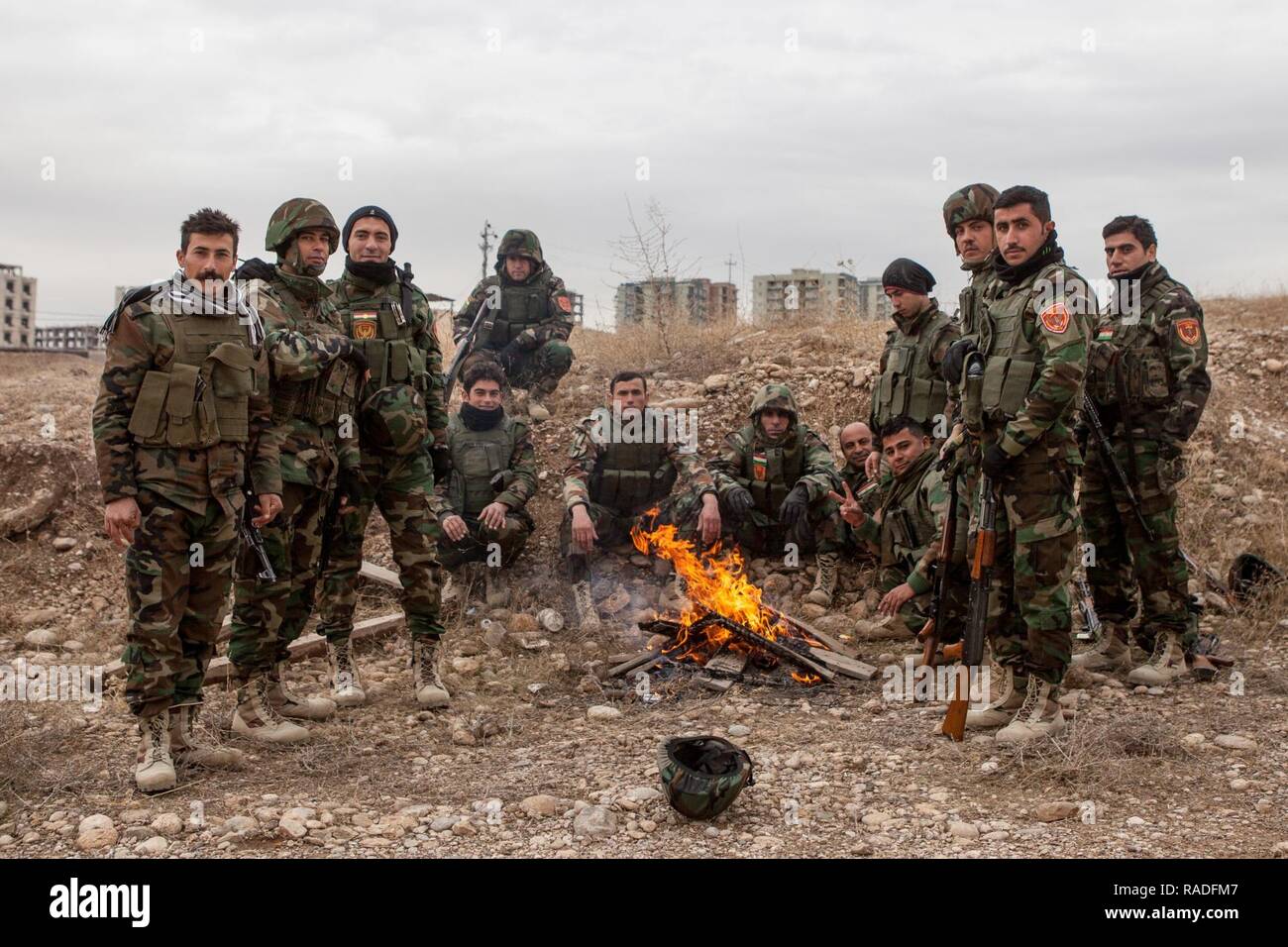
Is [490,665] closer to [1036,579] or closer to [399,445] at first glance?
[399,445]

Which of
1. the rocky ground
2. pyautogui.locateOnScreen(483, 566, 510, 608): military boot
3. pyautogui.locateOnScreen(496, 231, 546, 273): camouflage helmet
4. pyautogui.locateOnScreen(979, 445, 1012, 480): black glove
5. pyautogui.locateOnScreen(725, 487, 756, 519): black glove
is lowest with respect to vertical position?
the rocky ground

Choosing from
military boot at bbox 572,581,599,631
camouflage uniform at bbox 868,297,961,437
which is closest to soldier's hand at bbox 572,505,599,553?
military boot at bbox 572,581,599,631

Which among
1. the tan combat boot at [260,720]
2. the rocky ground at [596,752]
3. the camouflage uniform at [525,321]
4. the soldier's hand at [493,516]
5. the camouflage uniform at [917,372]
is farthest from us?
the camouflage uniform at [525,321]

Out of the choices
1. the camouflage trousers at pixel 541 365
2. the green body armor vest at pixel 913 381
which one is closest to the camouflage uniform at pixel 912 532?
the green body armor vest at pixel 913 381

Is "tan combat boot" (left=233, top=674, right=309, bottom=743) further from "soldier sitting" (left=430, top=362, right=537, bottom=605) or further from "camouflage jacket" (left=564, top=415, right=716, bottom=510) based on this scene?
"camouflage jacket" (left=564, top=415, right=716, bottom=510)

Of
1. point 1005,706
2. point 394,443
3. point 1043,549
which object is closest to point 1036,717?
point 1005,706

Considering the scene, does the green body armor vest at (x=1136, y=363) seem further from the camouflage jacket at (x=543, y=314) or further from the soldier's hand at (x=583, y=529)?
the camouflage jacket at (x=543, y=314)

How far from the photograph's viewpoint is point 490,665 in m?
6.59

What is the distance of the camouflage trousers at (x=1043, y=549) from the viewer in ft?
16.1

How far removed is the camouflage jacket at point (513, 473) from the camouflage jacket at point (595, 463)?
0.89 feet

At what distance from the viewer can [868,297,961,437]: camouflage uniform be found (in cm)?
704

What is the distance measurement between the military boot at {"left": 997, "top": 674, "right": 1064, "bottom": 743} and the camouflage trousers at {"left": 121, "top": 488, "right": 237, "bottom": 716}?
3.51 m

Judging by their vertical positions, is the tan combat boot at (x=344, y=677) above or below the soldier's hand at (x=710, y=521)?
below

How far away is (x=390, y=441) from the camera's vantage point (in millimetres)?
5566
